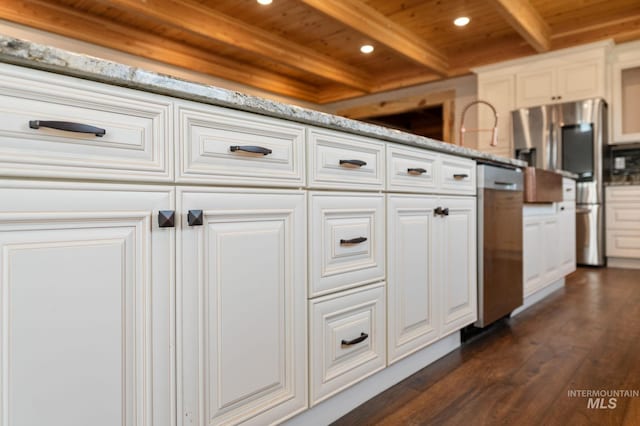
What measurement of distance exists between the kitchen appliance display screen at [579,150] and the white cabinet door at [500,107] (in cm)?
56

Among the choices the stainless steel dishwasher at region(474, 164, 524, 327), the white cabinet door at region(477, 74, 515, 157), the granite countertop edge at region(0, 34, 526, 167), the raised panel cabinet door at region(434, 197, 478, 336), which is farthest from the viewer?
the white cabinet door at region(477, 74, 515, 157)

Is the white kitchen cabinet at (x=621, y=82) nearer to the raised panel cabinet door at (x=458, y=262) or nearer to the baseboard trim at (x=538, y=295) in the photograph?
the baseboard trim at (x=538, y=295)

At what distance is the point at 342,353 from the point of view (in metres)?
1.19

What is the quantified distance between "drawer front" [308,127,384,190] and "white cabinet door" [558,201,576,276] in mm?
2262

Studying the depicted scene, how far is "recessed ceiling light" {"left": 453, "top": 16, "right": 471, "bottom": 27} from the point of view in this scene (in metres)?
4.15

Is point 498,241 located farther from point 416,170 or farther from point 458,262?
point 416,170

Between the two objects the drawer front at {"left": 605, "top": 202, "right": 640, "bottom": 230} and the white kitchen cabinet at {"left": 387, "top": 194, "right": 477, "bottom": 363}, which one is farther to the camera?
the drawer front at {"left": 605, "top": 202, "right": 640, "bottom": 230}

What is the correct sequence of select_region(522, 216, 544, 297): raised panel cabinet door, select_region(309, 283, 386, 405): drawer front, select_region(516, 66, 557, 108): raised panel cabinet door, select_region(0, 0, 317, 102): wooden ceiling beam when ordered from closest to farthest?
select_region(309, 283, 386, 405): drawer front → select_region(522, 216, 544, 297): raised panel cabinet door → select_region(0, 0, 317, 102): wooden ceiling beam → select_region(516, 66, 557, 108): raised panel cabinet door

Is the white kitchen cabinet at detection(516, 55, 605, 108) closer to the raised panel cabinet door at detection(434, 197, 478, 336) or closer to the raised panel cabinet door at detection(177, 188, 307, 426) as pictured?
the raised panel cabinet door at detection(434, 197, 478, 336)

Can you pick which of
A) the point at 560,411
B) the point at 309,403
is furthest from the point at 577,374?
the point at 309,403

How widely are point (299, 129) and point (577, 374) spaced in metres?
1.40

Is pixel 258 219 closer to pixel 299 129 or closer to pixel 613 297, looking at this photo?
pixel 299 129

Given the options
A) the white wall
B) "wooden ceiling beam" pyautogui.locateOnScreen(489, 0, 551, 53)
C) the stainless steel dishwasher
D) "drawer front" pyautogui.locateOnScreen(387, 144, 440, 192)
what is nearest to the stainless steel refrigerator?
"wooden ceiling beam" pyautogui.locateOnScreen(489, 0, 551, 53)

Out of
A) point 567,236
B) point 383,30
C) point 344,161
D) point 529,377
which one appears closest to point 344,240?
point 344,161
